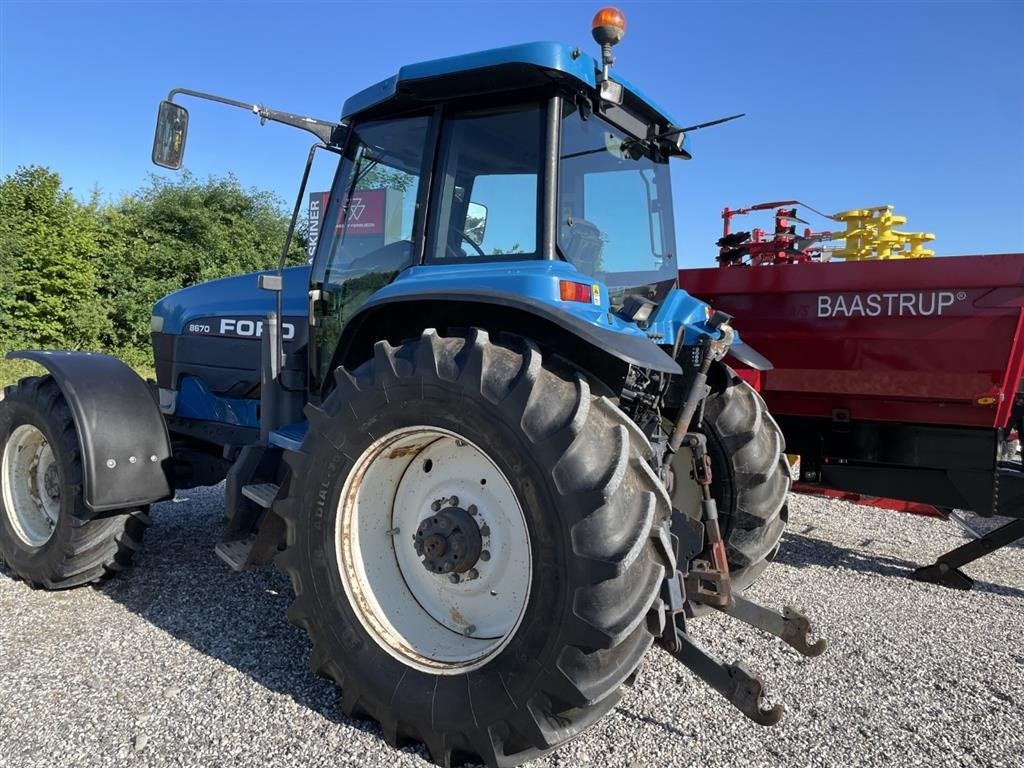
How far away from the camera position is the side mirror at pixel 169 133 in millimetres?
3174

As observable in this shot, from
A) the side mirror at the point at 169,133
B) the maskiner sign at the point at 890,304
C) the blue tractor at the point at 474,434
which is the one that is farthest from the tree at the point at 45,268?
the maskiner sign at the point at 890,304

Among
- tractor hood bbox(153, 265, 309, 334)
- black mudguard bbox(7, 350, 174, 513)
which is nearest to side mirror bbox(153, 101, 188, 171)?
tractor hood bbox(153, 265, 309, 334)

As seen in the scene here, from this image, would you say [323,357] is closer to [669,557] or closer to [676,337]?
[676,337]

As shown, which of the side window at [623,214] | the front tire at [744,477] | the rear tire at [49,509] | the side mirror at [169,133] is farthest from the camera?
the rear tire at [49,509]

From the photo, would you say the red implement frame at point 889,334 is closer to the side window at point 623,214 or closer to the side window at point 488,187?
the side window at point 623,214

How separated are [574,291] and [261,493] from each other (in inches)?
63.9

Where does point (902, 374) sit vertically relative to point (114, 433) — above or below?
above

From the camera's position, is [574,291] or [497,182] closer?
[574,291]

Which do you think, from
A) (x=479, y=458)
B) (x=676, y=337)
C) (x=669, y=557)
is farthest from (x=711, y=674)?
(x=676, y=337)

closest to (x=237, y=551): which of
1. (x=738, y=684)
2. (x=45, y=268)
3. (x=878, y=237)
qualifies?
(x=738, y=684)

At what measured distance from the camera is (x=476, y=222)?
2830mm

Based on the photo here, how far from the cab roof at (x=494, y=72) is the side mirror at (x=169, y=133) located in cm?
96

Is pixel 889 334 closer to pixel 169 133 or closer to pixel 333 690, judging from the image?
pixel 333 690

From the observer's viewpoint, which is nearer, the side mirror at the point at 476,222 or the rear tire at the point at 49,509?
the side mirror at the point at 476,222
